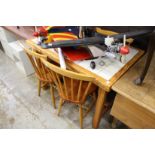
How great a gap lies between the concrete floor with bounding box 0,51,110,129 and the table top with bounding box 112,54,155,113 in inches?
27.4

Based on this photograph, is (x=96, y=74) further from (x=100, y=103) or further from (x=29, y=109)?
(x=29, y=109)

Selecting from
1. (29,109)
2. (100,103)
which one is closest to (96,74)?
(100,103)

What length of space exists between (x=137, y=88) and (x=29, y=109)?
3.94ft

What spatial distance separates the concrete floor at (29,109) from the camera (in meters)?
1.62

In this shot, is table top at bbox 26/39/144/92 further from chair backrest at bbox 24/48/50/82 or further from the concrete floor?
the concrete floor

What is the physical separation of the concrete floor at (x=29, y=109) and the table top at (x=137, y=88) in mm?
696

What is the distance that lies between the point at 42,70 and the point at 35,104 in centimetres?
52

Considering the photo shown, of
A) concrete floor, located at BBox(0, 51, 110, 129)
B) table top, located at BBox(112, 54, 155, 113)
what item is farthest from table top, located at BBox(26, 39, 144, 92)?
concrete floor, located at BBox(0, 51, 110, 129)

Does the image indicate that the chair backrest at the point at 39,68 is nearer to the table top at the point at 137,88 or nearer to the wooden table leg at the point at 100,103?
the wooden table leg at the point at 100,103

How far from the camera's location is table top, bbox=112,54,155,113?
0.94m

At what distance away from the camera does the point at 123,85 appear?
1.04m

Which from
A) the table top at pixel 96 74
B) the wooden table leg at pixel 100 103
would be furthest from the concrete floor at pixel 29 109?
the table top at pixel 96 74
